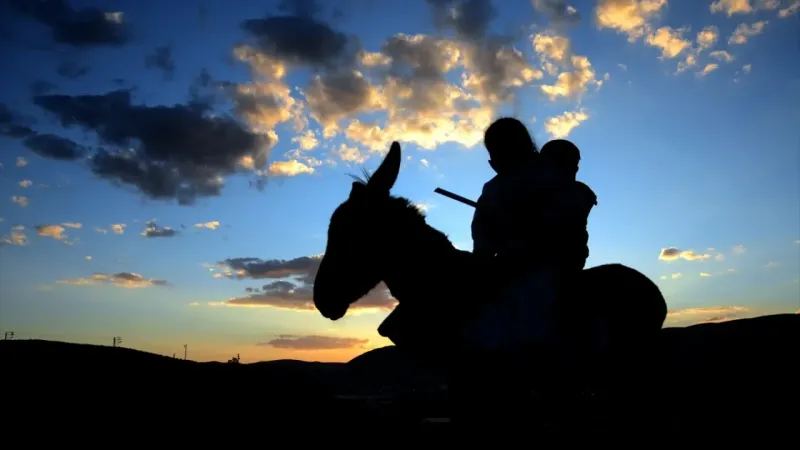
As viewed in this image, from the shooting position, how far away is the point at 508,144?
14.3ft

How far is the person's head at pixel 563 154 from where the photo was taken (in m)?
4.19

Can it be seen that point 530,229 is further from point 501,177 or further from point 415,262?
point 415,262

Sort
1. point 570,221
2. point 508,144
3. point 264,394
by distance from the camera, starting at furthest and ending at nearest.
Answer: point 264,394 → point 508,144 → point 570,221

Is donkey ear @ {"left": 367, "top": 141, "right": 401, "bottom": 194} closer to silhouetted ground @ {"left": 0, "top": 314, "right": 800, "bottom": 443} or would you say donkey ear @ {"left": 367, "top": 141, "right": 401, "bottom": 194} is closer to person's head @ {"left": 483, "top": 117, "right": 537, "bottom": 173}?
person's head @ {"left": 483, "top": 117, "right": 537, "bottom": 173}

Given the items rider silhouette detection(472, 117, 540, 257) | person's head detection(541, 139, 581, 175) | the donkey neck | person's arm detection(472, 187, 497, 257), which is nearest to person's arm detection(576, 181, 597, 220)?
person's head detection(541, 139, 581, 175)

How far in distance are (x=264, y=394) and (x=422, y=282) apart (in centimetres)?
515

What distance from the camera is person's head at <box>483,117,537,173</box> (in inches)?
171

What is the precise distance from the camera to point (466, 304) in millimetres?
3914

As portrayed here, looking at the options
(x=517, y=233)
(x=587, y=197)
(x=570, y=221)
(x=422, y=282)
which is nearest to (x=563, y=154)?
(x=587, y=197)

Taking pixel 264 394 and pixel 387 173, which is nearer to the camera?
pixel 387 173

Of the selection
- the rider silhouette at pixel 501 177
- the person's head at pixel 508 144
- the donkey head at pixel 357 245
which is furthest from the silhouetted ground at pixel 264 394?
the person's head at pixel 508 144

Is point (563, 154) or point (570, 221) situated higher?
point (563, 154)

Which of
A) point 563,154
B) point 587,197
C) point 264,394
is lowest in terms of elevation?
point 264,394

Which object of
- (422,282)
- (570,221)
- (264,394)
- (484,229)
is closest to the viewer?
(570,221)
